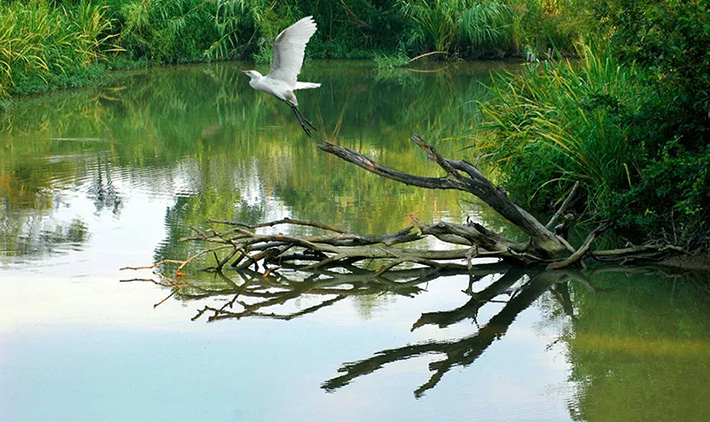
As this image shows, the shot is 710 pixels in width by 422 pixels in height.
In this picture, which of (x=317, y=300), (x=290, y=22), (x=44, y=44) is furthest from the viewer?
(x=290, y=22)

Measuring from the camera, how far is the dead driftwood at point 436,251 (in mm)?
6250

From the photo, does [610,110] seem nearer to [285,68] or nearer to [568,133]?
[568,133]

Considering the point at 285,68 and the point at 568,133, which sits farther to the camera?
the point at 285,68

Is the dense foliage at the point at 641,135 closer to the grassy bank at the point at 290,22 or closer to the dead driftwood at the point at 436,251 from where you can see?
the dead driftwood at the point at 436,251

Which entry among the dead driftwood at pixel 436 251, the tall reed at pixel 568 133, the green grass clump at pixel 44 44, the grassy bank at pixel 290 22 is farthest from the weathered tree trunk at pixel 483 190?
the grassy bank at pixel 290 22

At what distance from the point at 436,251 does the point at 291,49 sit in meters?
Result: 2.17

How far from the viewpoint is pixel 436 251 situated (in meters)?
6.54

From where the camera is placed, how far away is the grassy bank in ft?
68.0

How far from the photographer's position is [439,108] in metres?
15.7

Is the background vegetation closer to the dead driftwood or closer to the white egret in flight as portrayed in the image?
the dead driftwood

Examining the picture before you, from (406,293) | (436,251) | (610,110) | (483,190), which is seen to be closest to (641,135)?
(610,110)

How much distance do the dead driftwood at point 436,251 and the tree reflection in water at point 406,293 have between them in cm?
8

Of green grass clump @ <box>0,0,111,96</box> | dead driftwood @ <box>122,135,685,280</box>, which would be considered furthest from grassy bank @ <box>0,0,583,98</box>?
dead driftwood @ <box>122,135,685,280</box>

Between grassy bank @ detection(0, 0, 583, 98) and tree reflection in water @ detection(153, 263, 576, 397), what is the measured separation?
521 inches
